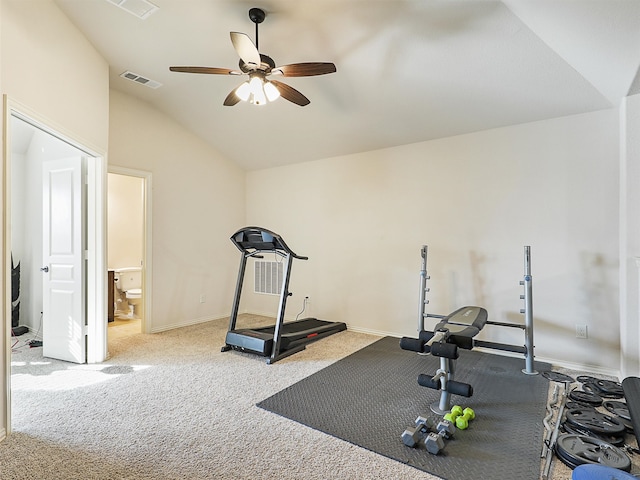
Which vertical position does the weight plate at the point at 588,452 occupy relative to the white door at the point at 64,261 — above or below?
below

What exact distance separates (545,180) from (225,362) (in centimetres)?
365

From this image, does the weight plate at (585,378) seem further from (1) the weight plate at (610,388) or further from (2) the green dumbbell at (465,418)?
(2) the green dumbbell at (465,418)

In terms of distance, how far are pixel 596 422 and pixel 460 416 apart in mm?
811

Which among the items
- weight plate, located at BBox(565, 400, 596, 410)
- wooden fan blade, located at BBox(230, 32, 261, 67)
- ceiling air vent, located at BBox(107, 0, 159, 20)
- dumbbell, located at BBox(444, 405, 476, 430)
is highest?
ceiling air vent, located at BBox(107, 0, 159, 20)

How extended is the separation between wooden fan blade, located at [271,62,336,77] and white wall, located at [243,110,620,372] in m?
2.09

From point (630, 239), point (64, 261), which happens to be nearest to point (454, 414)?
point (630, 239)

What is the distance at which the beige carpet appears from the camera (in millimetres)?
1854

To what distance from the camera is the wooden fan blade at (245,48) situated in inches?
89.1

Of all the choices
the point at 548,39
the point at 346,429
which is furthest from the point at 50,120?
the point at 548,39

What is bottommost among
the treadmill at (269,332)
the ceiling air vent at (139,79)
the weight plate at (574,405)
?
the weight plate at (574,405)

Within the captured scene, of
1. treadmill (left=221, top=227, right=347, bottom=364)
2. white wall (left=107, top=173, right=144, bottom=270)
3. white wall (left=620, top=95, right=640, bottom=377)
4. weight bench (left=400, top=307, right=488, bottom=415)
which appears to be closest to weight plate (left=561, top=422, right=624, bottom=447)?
weight bench (left=400, top=307, right=488, bottom=415)

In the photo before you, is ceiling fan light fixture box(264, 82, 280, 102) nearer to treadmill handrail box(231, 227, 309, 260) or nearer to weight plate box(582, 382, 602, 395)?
treadmill handrail box(231, 227, 309, 260)

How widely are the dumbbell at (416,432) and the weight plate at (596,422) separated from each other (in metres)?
0.94

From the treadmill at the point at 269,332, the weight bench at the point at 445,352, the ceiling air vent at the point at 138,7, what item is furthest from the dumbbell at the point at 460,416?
the ceiling air vent at the point at 138,7
